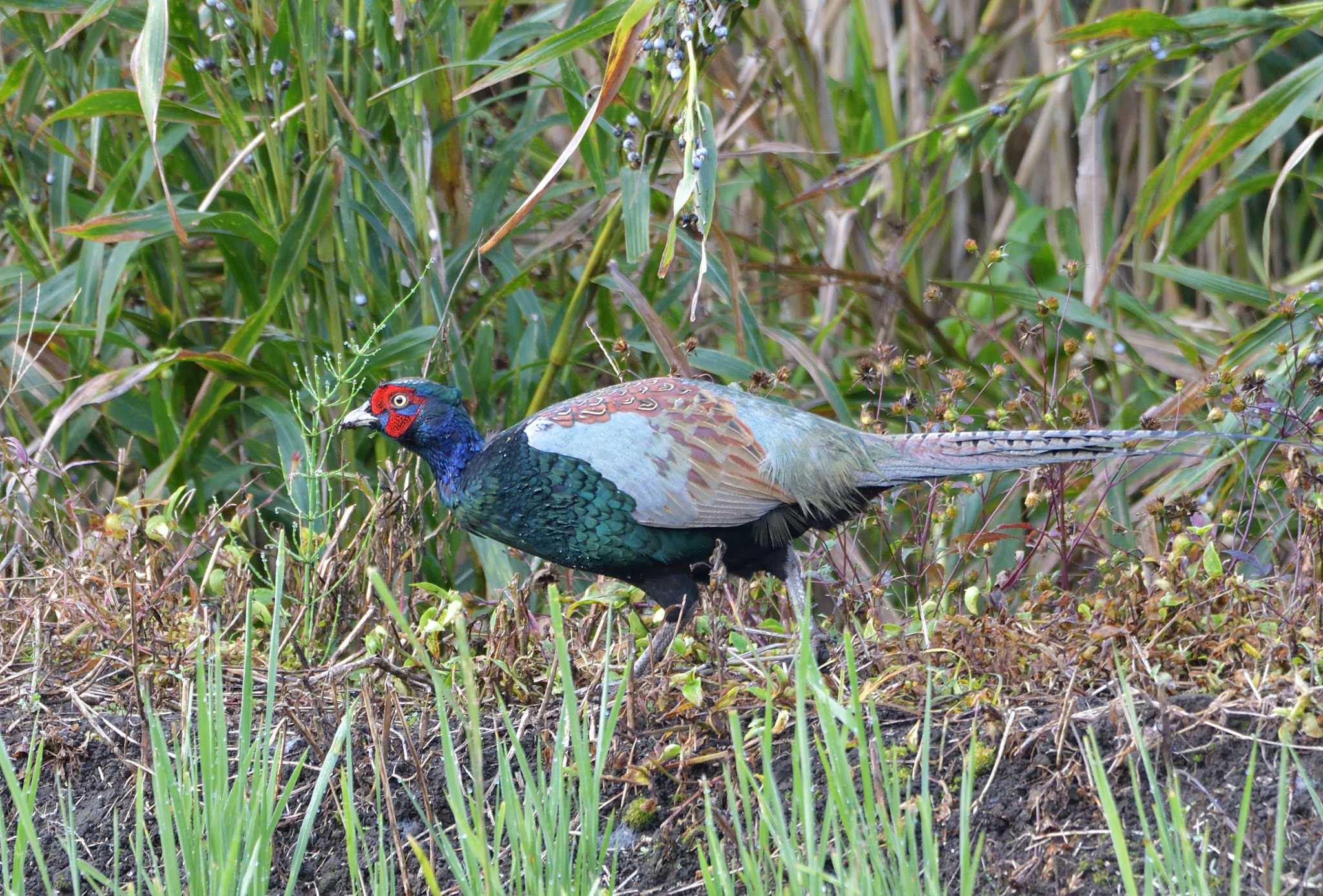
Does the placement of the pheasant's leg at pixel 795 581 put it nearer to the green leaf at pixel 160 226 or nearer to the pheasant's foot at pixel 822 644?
the pheasant's foot at pixel 822 644

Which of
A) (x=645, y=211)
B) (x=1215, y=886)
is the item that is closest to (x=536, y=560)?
(x=645, y=211)

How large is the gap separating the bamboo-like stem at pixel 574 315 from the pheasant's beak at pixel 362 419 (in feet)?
2.00

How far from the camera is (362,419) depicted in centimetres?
342

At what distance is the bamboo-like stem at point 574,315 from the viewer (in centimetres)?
375

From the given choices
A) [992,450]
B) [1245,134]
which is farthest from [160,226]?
[1245,134]

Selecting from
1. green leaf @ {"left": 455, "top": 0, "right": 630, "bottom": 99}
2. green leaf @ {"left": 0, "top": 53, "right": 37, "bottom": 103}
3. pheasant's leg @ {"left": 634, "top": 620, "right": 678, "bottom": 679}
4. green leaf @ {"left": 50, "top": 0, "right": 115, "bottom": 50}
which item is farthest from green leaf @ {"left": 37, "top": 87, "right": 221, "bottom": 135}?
pheasant's leg @ {"left": 634, "top": 620, "right": 678, "bottom": 679}

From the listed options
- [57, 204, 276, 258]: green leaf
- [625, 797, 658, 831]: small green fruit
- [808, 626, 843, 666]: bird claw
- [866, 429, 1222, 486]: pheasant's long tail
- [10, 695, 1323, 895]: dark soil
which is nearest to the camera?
[10, 695, 1323, 895]: dark soil

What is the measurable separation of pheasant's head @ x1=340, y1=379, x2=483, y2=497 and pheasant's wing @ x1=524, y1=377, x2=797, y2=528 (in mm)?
224

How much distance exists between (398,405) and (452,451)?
158mm

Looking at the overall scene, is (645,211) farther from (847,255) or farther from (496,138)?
(847,255)

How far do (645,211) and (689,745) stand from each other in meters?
1.20

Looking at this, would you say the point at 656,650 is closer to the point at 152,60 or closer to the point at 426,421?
the point at 426,421

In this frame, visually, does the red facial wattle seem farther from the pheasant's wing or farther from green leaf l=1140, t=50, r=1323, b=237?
green leaf l=1140, t=50, r=1323, b=237

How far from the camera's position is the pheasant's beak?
11.2 feet
